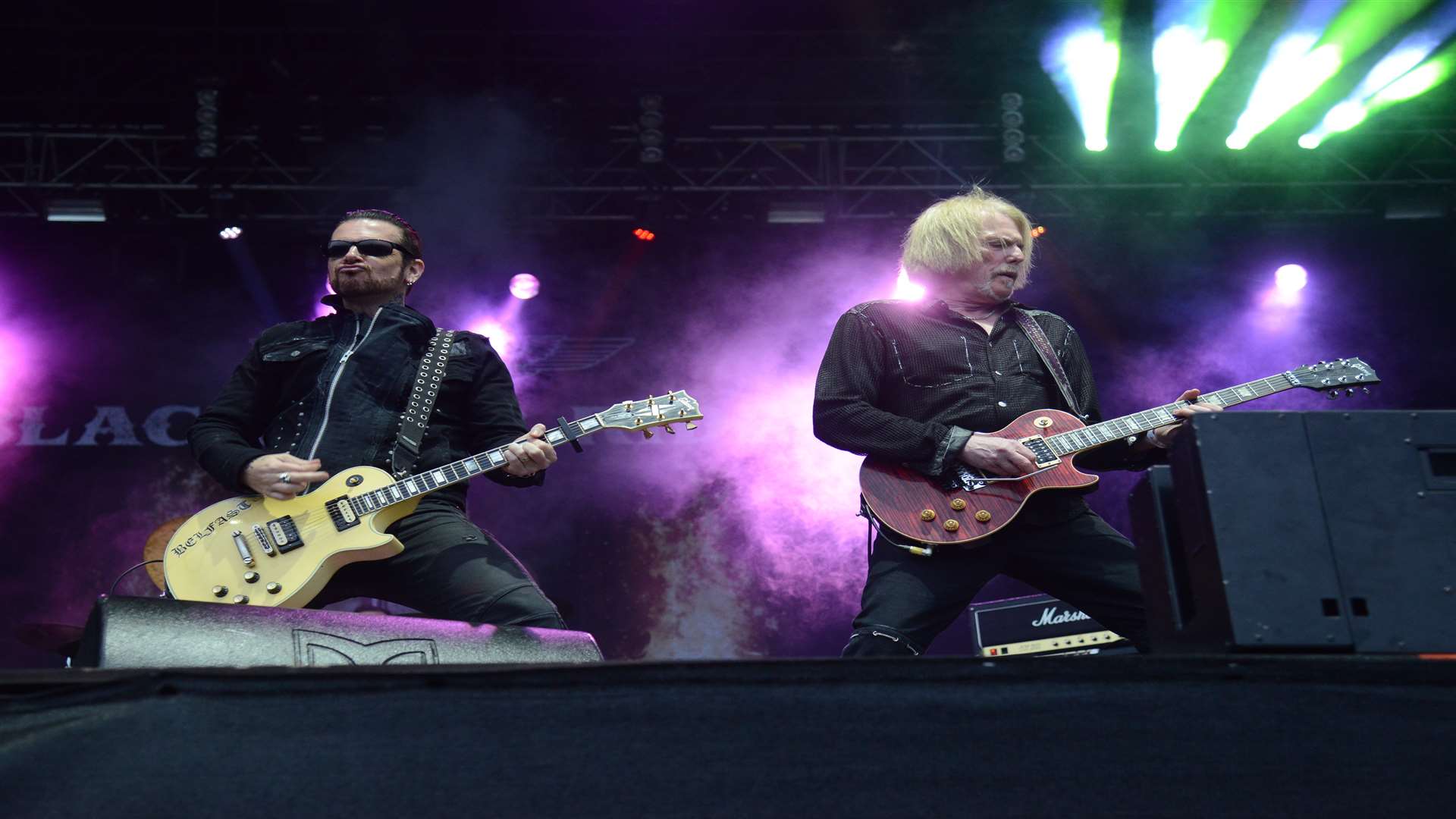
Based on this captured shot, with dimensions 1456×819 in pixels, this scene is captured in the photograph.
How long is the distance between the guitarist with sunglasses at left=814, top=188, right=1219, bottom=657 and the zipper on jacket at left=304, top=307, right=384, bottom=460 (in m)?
1.53

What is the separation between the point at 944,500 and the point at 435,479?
154cm

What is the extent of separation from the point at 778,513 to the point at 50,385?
5.25 meters

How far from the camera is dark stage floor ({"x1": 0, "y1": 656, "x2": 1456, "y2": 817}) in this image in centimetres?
182

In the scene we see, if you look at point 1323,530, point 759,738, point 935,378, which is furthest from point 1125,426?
point 759,738

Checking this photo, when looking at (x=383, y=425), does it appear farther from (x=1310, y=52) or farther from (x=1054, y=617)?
(x=1310, y=52)

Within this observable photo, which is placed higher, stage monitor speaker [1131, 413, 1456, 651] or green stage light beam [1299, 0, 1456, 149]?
green stage light beam [1299, 0, 1456, 149]

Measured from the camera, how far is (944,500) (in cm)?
347

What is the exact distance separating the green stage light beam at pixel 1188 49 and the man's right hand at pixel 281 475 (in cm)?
563

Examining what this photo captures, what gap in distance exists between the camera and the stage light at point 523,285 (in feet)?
28.7

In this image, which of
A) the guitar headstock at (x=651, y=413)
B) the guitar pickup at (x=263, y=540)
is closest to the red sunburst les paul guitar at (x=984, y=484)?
the guitar headstock at (x=651, y=413)

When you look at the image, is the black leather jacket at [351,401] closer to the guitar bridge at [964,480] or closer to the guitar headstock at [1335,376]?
the guitar bridge at [964,480]

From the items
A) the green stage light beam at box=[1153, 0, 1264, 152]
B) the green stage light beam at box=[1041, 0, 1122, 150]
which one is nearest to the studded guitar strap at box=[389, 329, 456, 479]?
the green stage light beam at box=[1041, 0, 1122, 150]

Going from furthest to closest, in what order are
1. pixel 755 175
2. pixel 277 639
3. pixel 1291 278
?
1. pixel 1291 278
2. pixel 755 175
3. pixel 277 639

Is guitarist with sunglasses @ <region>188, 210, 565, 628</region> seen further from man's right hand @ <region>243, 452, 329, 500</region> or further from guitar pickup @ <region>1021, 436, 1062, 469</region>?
guitar pickup @ <region>1021, 436, 1062, 469</region>
